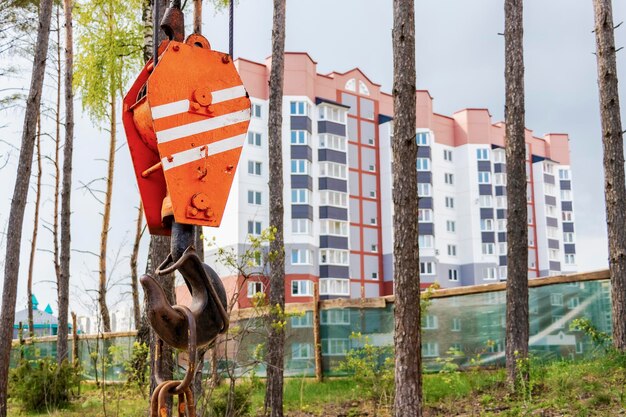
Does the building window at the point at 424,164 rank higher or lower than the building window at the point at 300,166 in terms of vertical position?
higher

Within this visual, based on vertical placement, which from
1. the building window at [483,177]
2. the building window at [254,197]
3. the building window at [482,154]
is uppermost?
the building window at [482,154]

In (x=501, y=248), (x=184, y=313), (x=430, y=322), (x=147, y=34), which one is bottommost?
(x=430, y=322)

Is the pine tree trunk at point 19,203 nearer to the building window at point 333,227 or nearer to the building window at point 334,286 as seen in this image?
the building window at point 334,286

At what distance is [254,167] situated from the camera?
3988 cm

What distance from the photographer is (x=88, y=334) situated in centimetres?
1695

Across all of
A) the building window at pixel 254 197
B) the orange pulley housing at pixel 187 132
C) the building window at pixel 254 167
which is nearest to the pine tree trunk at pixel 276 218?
the orange pulley housing at pixel 187 132

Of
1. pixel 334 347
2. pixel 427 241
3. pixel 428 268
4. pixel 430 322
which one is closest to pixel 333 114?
pixel 427 241

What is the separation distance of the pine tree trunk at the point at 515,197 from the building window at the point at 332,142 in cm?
3424

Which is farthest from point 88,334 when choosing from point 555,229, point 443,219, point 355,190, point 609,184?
point 555,229

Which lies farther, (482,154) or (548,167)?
(548,167)

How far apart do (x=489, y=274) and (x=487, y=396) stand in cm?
4602

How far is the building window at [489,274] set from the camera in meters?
52.5

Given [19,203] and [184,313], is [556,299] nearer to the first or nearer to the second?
Answer: [19,203]

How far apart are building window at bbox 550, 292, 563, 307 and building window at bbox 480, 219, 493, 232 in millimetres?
42444
